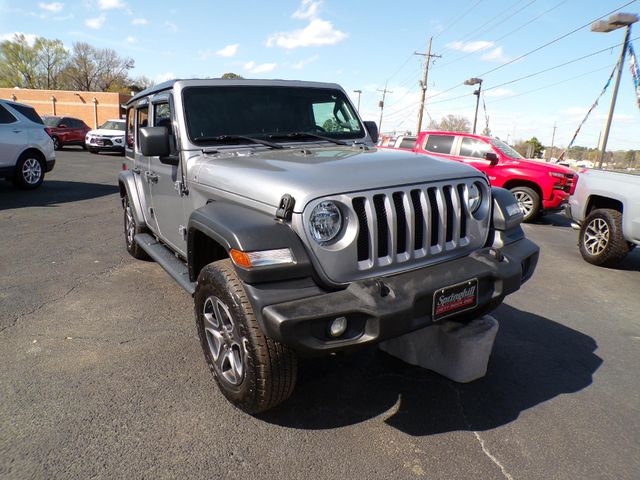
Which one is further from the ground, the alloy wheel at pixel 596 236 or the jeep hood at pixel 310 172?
the jeep hood at pixel 310 172

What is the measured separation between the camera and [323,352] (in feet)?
7.24

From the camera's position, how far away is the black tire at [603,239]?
A: 598 centimetres

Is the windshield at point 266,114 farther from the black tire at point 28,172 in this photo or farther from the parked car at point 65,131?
the parked car at point 65,131

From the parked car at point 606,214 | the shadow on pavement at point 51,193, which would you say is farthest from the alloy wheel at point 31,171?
the parked car at point 606,214

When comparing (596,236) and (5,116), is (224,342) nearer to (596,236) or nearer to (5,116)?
(596,236)

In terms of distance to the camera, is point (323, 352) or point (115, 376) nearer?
point (323, 352)

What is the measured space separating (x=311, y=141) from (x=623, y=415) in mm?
2902

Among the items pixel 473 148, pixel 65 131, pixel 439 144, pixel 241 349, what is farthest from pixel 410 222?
pixel 65 131

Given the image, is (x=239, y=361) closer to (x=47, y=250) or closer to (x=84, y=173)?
(x=47, y=250)

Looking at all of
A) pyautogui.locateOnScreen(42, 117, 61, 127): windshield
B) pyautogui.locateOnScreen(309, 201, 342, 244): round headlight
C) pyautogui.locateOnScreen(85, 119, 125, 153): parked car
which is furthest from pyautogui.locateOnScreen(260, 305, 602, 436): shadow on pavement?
pyautogui.locateOnScreen(42, 117, 61, 127): windshield

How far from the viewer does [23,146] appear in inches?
391

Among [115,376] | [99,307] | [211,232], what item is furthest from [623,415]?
[99,307]

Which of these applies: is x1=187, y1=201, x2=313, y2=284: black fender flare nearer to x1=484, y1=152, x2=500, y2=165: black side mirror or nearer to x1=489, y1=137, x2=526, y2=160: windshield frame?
x1=484, y1=152, x2=500, y2=165: black side mirror

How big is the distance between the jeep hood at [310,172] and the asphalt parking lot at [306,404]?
1.32m
